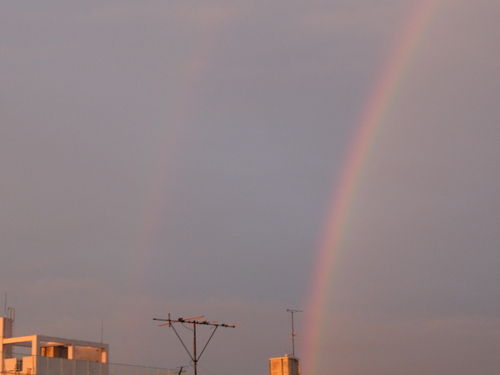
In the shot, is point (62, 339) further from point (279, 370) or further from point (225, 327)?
point (279, 370)

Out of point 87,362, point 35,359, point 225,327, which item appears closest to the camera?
point 35,359

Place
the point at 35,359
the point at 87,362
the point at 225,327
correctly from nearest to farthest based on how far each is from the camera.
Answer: the point at 35,359, the point at 87,362, the point at 225,327

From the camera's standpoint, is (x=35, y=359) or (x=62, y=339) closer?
(x=35, y=359)

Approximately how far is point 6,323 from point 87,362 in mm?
11107

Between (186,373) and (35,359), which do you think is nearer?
(35,359)

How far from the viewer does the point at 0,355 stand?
72250 millimetres

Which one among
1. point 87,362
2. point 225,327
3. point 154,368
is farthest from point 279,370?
point 87,362

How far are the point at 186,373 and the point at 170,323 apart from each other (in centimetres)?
588

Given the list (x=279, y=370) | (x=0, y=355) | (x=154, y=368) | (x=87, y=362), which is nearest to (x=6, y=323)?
(x=0, y=355)

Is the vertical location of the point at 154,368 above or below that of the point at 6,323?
below

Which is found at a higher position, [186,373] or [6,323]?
[6,323]

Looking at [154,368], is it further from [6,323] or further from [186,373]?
[6,323]

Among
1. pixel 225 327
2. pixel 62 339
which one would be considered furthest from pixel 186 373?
pixel 62 339

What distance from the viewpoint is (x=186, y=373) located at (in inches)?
2968
